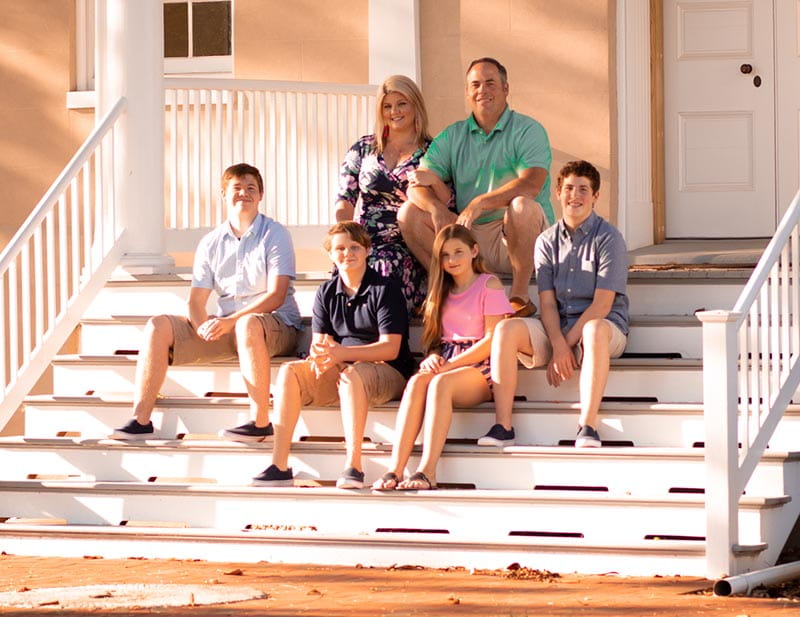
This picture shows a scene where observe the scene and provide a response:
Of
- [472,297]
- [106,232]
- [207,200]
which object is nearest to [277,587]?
[472,297]

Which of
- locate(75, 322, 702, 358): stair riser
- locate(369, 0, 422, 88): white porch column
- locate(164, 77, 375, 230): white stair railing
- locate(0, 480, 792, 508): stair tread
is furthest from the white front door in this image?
locate(0, 480, 792, 508): stair tread

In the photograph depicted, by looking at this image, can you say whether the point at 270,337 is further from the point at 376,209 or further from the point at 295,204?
the point at 295,204

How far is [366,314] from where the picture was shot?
21.4ft

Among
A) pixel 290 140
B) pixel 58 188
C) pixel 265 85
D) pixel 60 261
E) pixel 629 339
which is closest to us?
pixel 629 339

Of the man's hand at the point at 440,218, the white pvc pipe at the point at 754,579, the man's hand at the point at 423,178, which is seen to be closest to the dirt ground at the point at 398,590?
the white pvc pipe at the point at 754,579

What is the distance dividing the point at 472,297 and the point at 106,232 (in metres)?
2.31

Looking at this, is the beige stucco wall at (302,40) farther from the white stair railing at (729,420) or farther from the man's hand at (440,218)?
the white stair railing at (729,420)

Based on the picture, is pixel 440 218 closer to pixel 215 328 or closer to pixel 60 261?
pixel 215 328

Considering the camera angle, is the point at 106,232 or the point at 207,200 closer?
the point at 106,232

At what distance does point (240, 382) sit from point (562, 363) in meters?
1.55

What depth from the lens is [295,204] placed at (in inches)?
362

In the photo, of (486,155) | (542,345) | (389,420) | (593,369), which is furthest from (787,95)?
(389,420)

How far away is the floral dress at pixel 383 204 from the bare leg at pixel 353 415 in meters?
0.83

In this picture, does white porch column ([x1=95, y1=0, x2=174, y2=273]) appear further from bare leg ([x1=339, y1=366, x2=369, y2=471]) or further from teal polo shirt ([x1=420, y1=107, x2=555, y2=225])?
bare leg ([x1=339, y1=366, x2=369, y2=471])
